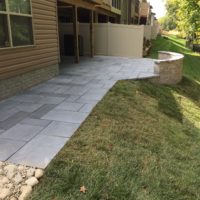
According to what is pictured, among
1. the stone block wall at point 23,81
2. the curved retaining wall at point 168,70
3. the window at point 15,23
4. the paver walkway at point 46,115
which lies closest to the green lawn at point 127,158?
the paver walkway at point 46,115

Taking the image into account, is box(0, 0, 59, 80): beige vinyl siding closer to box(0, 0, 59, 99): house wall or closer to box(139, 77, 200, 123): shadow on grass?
box(0, 0, 59, 99): house wall

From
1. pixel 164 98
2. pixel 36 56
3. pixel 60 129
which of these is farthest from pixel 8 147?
pixel 164 98

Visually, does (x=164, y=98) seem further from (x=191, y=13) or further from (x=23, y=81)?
(x=191, y=13)

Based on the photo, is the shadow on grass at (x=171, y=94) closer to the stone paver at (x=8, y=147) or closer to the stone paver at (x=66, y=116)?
the stone paver at (x=66, y=116)

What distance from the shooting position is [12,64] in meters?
5.95

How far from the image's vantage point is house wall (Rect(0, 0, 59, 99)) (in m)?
5.83

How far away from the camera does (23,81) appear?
6.58 m

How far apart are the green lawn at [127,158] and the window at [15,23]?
8.60ft

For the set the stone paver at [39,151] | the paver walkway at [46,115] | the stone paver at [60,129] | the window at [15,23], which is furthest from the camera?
the window at [15,23]

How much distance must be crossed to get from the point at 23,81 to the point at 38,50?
113cm

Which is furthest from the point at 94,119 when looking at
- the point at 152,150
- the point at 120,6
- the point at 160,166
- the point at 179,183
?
the point at 120,6

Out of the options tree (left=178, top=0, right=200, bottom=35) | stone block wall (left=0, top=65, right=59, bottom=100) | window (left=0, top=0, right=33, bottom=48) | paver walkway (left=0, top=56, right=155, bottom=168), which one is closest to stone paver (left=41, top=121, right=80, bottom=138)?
paver walkway (left=0, top=56, right=155, bottom=168)

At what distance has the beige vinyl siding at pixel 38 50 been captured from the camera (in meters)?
5.83

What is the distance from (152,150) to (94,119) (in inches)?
48.9
